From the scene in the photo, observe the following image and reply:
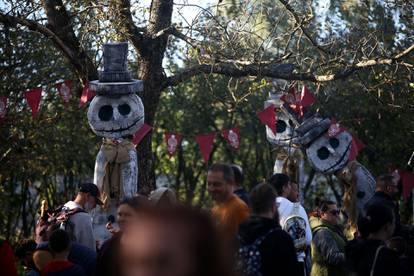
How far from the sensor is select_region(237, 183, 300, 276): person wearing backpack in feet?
19.7

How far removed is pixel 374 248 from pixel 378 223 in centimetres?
22

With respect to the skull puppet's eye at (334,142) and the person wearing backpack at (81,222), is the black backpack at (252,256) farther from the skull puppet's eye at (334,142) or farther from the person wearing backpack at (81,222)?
the skull puppet's eye at (334,142)

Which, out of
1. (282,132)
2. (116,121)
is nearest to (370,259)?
(116,121)

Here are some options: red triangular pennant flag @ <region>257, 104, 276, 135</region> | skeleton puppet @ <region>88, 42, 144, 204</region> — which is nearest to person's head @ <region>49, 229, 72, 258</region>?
skeleton puppet @ <region>88, 42, 144, 204</region>

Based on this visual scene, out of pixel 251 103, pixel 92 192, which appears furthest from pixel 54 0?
pixel 251 103

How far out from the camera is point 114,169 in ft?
37.5

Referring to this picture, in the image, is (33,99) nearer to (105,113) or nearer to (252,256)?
(105,113)

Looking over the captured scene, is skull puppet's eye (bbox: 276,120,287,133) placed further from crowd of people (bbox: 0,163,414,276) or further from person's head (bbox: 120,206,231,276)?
person's head (bbox: 120,206,231,276)

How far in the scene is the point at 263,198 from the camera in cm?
624

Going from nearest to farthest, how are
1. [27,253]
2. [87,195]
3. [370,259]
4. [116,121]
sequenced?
[370,259], [27,253], [87,195], [116,121]

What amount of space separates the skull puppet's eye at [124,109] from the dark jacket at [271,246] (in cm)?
569

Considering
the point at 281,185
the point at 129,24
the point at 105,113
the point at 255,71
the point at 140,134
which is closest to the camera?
the point at 281,185

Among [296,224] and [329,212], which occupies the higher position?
[329,212]

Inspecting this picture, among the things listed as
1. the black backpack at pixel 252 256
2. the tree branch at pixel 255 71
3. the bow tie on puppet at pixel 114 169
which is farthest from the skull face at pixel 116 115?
the black backpack at pixel 252 256
